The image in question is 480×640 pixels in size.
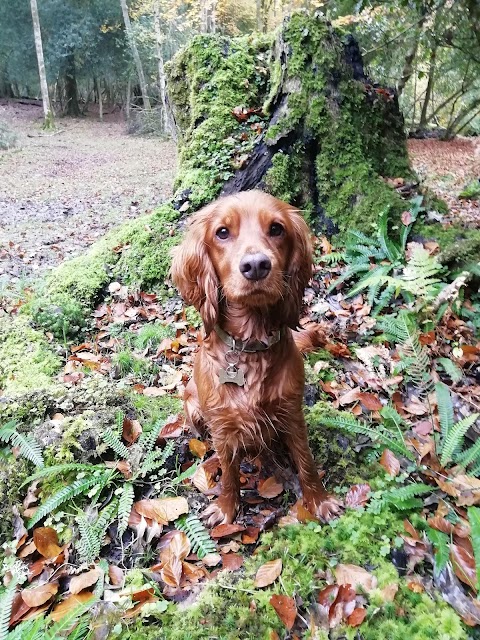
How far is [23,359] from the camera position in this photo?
4188 millimetres

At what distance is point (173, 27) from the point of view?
28.1 meters

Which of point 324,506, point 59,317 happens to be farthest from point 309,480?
point 59,317

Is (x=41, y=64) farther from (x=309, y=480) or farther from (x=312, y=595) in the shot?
(x=312, y=595)

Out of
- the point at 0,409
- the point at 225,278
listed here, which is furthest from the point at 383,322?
the point at 0,409

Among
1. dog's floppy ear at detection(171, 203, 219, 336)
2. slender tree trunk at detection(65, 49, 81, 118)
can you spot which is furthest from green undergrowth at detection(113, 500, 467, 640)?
slender tree trunk at detection(65, 49, 81, 118)

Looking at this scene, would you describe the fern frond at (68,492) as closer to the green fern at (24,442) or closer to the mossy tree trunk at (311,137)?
the green fern at (24,442)

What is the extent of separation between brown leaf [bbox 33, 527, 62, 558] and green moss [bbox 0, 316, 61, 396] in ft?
3.79

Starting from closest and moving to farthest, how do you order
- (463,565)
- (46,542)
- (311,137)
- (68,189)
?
(463,565) < (46,542) < (311,137) < (68,189)

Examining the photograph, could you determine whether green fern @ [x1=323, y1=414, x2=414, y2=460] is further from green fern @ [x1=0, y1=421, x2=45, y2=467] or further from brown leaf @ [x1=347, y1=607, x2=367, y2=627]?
→ green fern @ [x1=0, y1=421, x2=45, y2=467]

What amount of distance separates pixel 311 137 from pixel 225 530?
430 cm

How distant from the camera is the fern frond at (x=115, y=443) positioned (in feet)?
9.78

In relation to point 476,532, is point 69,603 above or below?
below

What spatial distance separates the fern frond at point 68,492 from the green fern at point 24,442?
0.27 m

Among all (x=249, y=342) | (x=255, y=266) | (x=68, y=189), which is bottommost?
(x=68, y=189)
